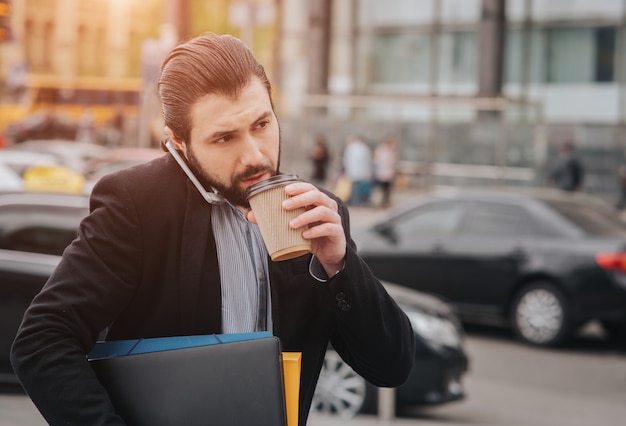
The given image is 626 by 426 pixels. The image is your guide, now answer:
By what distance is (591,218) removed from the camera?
460 inches

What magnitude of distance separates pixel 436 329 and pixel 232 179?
20.5 feet

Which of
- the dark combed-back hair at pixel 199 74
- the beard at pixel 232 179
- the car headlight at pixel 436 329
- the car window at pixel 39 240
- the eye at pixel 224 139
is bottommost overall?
the car headlight at pixel 436 329

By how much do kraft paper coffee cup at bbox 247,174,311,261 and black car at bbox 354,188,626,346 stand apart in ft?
30.5

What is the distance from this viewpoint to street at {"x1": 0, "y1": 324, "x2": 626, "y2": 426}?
7.50 meters

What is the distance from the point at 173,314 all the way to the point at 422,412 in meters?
6.48

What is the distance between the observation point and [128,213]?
82.8 inches

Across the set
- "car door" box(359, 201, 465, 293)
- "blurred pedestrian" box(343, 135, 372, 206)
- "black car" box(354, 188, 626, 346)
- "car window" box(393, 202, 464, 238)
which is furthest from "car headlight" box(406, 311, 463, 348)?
"blurred pedestrian" box(343, 135, 372, 206)

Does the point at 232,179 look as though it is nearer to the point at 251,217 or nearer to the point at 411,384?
the point at 251,217

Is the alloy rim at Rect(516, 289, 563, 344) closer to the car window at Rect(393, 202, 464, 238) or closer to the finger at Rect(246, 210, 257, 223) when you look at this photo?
the car window at Rect(393, 202, 464, 238)

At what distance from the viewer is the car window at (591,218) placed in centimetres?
1138

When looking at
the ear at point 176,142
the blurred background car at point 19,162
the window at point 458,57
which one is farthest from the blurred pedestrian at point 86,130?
the ear at point 176,142

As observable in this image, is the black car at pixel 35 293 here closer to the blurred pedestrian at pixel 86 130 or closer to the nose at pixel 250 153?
the nose at pixel 250 153

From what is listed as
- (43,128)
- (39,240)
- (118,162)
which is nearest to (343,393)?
(39,240)

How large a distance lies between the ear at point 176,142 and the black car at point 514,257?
9.17m
